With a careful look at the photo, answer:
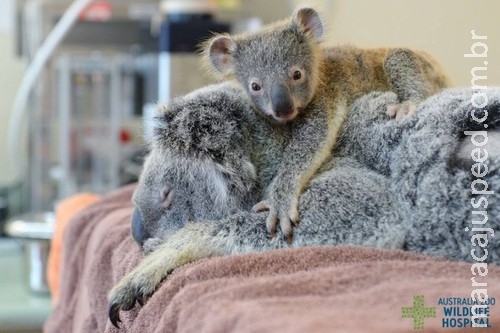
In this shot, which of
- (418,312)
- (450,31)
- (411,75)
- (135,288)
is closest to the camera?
(418,312)

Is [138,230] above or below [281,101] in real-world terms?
below

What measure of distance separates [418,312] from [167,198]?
1.91ft

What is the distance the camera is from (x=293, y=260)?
1015 mm

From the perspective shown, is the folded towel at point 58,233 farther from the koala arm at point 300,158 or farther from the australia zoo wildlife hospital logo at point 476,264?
the australia zoo wildlife hospital logo at point 476,264

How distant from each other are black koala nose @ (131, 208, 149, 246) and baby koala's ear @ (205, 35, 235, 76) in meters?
0.39

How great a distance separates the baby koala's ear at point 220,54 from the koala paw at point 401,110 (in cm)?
42

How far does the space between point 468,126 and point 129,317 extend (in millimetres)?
577

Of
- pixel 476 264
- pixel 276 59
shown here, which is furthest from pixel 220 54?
pixel 476 264

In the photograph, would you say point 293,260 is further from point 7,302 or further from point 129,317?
point 7,302

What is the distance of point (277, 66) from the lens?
4.83 ft

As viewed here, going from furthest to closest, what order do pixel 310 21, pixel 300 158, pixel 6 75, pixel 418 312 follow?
pixel 6 75, pixel 310 21, pixel 300 158, pixel 418 312

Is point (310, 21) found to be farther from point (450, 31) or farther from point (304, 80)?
point (450, 31)

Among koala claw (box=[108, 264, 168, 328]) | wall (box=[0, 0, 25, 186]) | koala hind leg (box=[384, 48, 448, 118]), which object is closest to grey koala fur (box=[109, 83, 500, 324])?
koala claw (box=[108, 264, 168, 328])

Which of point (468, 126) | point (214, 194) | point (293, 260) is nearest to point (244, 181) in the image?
point (214, 194)
